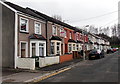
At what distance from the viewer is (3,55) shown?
1360 cm

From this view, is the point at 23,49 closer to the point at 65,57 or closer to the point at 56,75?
the point at 56,75

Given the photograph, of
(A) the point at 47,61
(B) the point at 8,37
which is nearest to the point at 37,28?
(B) the point at 8,37

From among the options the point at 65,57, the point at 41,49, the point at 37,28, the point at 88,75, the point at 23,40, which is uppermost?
the point at 37,28

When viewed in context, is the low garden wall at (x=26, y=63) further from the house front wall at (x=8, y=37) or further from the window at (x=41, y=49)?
the window at (x=41, y=49)

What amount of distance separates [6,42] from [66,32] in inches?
522

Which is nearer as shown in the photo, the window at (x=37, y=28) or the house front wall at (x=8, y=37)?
the house front wall at (x=8, y=37)

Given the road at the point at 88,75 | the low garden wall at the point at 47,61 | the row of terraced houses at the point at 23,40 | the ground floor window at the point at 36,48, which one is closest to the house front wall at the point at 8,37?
the row of terraced houses at the point at 23,40

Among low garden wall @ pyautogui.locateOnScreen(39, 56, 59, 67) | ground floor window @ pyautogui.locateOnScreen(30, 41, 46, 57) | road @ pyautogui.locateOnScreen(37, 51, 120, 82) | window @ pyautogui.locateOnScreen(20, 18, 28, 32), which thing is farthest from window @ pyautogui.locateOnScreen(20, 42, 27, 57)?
road @ pyautogui.locateOnScreen(37, 51, 120, 82)

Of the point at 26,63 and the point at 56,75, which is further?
the point at 26,63

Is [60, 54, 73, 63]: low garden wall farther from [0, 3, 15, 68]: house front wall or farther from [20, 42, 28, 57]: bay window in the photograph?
[0, 3, 15, 68]: house front wall

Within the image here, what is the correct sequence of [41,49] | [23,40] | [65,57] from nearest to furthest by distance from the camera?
[23,40], [41,49], [65,57]

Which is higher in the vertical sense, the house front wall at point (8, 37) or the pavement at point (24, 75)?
the house front wall at point (8, 37)

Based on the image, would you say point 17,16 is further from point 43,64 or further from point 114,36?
point 114,36

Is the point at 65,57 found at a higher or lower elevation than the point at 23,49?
lower
